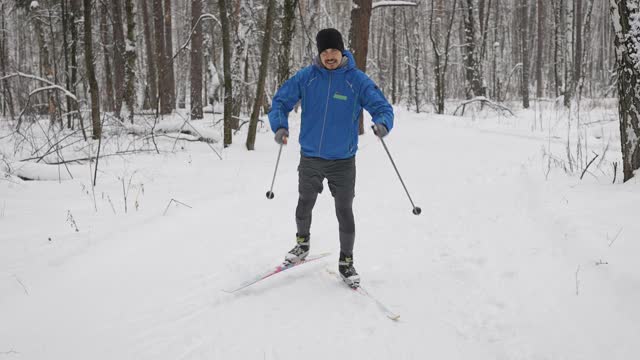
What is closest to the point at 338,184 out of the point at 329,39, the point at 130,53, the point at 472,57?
the point at 329,39

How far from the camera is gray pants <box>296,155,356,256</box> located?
3391 millimetres

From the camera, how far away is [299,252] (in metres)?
3.70

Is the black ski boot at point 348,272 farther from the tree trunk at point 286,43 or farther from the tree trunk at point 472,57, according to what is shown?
the tree trunk at point 472,57

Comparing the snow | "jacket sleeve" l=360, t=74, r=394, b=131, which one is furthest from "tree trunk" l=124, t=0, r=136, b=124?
"jacket sleeve" l=360, t=74, r=394, b=131

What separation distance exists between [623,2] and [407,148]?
5.11 metres

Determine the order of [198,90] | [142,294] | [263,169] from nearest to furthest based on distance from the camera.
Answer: [142,294], [263,169], [198,90]

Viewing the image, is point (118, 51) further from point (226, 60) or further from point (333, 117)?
point (333, 117)

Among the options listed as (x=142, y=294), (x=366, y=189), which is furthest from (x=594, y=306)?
(x=366, y=189)

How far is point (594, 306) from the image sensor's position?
2803 mm

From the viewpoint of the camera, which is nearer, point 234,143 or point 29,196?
point 29,196

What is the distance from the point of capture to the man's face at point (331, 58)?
319 cm

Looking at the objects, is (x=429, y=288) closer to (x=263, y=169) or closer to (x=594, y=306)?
(x=594, y=306)

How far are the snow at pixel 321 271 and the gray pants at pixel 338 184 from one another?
1.57 ft

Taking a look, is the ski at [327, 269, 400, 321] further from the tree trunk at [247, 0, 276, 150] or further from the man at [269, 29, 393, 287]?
the tree trunk at [247, 0, 276, 150]
